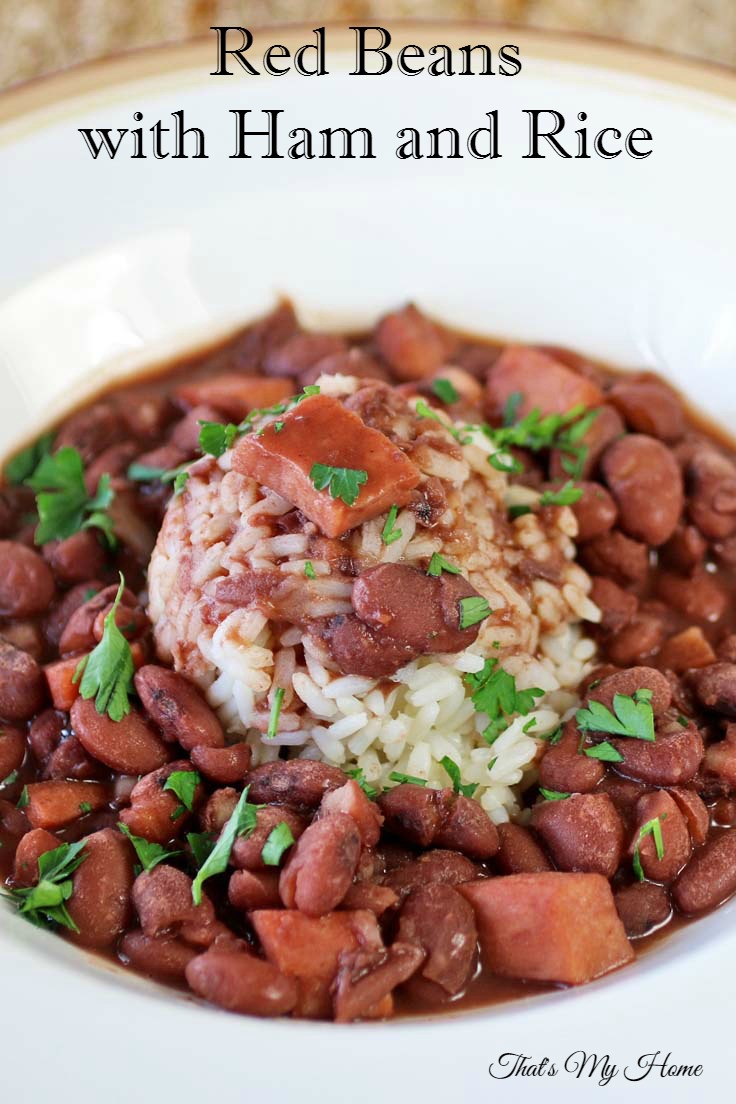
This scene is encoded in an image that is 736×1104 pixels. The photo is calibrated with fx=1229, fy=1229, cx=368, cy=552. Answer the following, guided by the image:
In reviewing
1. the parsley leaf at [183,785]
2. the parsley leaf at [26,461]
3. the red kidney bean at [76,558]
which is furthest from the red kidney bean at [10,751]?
the parsley leaf at [26,461]

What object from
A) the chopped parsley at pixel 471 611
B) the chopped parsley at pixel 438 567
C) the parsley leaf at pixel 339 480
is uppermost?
the parsley leaf at pixel 339 480

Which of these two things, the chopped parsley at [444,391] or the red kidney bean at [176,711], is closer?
the red kidney bean at [176,711]

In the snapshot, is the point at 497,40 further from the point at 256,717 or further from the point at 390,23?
the point at 256,717

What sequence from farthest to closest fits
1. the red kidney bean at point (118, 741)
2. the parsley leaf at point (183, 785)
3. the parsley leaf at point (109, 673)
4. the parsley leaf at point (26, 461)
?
1. the parsley leaf at point (26, 461)
2. the parsley leaf at point (109, 673)
3. the red kidney bean at point (118, 741)
4. the parsley leaf at point (183, 785)

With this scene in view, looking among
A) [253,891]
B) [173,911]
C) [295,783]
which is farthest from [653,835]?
[173,911]

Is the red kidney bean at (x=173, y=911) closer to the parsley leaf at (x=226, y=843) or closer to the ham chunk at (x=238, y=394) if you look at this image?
the parsley leaf at (x=226, y=843)

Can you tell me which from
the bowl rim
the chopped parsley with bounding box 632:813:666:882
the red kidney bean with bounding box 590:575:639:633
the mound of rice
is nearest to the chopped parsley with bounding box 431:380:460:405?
the mound of rice

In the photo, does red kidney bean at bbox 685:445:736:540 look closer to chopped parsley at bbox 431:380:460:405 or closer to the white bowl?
the white bowl
